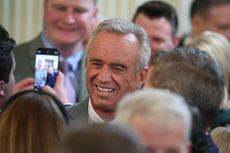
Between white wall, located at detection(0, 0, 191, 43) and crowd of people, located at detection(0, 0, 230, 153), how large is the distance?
3.78ft

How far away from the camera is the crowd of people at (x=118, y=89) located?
3355mm

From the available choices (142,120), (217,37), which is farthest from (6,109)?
(217,37)

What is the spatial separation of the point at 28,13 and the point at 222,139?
4.62m

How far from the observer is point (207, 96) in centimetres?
443

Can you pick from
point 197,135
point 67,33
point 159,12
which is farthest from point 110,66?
point 159,12

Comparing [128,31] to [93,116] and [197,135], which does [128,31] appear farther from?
[197,135]

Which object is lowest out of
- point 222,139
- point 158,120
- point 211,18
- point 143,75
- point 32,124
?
point 211,18

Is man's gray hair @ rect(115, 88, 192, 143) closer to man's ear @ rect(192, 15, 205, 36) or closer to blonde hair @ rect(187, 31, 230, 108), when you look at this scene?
blonde hair @ rect(187, 31, 230, 108)

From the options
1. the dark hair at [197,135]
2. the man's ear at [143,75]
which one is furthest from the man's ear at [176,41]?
the dark hair at [197,135]

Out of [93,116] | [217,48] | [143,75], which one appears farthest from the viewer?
[217,48]

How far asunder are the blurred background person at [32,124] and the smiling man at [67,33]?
2.82 meters

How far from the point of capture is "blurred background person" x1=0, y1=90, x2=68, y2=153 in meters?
4.23

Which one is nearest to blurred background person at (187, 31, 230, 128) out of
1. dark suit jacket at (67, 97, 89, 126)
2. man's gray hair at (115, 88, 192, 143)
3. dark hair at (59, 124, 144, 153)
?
dark suit jacket at (67, 97, 89, 126)

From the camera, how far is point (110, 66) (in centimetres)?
555
